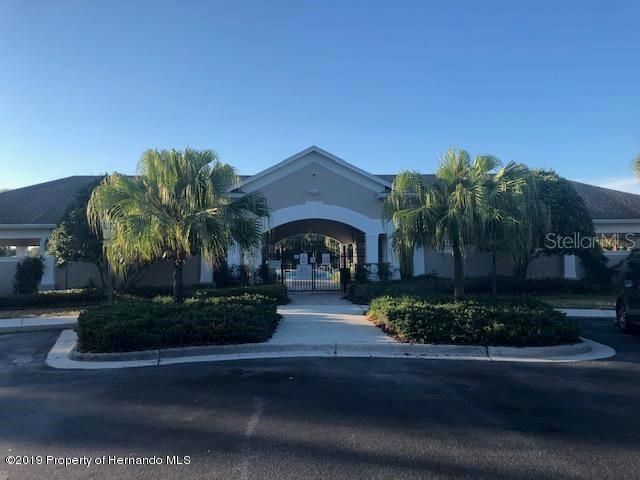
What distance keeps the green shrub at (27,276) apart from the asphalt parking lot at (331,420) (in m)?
13.3

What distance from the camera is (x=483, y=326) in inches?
377

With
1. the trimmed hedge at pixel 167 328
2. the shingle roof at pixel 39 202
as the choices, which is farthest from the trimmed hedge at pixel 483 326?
the shingle roof at pixel 39 202

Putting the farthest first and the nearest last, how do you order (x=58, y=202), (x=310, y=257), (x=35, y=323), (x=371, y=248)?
(x=58, y=202)
(x=310, y=257)
(x=371, y=248)
(x=35, y=323)

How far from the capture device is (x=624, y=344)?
10.4 metres

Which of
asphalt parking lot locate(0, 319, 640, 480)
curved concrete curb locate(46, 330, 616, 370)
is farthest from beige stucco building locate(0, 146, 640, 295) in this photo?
asphalt parking lot locate(0, 319, 640, 480)

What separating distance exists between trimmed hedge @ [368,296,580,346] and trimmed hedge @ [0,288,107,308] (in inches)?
487

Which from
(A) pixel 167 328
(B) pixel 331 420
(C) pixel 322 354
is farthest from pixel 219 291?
(B) pixel 331 420

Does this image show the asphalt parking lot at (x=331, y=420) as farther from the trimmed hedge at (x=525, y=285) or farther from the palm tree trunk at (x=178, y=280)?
the trimmed hedge at (x=525, y=285)

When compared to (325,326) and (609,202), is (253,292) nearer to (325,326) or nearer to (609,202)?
(325,326)

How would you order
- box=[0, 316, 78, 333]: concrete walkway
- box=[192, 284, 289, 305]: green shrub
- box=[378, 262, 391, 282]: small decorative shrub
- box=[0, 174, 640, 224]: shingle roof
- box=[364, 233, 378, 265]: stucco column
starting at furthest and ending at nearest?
box=[0, 174, 640, 224]: shingle roof, box=[364, 233, 378, 265]: stucco column, box=[378, 262, 391, 282]: small decorative shrub, box=[192, 284, 289, 305]: green shrub, box=[0, 316, 78, 333]: concrete walkway

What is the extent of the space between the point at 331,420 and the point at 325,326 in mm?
6242

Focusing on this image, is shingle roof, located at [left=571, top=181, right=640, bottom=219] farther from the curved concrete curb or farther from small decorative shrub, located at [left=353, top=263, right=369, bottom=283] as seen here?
the curved concrete curb

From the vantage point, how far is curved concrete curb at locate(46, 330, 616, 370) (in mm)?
8867

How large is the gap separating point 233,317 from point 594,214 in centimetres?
2090
